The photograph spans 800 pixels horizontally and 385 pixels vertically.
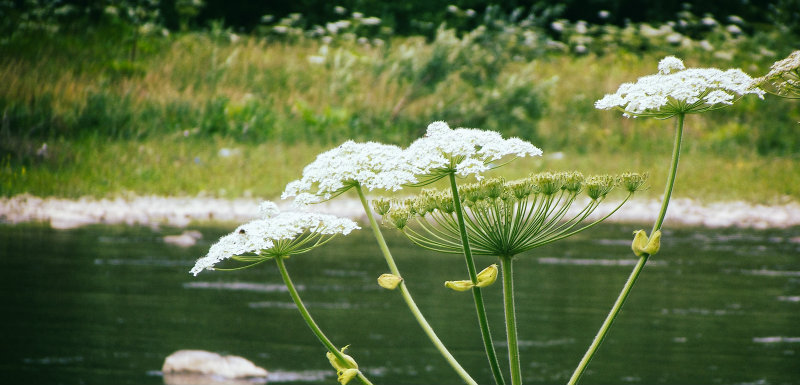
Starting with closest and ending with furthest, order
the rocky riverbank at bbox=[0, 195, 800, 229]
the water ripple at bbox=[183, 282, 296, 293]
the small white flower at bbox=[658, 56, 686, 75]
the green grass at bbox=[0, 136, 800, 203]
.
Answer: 1. the small white flower at bbox=[658, 56, 686, 75]
2. the water ripple at bbox=[183, 282, 296, 293]
3. the rocky riverbank at bbox=[0, 195, 800, 229]
4. the green grass at bbox=[0, 136, 800, 203]

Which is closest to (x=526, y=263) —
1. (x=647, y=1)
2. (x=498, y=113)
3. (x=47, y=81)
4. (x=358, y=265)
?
(x=358, y=265)

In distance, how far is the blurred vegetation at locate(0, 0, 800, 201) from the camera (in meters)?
9.09

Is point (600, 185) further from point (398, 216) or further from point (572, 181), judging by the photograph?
point (398, 216)

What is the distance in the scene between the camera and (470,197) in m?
1.36

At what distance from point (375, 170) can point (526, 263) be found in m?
4.13

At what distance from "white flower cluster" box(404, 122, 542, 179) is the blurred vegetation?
6688 mm

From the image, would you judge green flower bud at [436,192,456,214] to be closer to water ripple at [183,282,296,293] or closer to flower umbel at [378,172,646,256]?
flower umbel at [378,172,646,256]

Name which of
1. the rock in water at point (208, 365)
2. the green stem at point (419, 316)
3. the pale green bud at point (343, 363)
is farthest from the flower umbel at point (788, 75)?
the rock in water at point (208, 365)

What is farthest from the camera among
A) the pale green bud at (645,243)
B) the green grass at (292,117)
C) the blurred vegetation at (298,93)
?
the blurred vegetation at (298,93)

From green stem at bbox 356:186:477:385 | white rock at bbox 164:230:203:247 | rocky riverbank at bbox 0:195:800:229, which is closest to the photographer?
green stem at bbox 356:186:477:385

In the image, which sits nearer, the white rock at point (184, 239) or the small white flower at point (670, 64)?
the small white flower at point (670, 64)

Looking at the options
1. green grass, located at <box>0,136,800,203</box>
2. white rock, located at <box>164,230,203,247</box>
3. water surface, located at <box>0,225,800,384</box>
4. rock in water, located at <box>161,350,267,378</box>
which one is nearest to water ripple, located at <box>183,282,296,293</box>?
water surface, located at <box>0,225,800,384</box>

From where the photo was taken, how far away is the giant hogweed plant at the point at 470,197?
1257 mm

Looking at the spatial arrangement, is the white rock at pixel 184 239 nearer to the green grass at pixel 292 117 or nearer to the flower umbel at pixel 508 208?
the green grass at pixel 292 117
